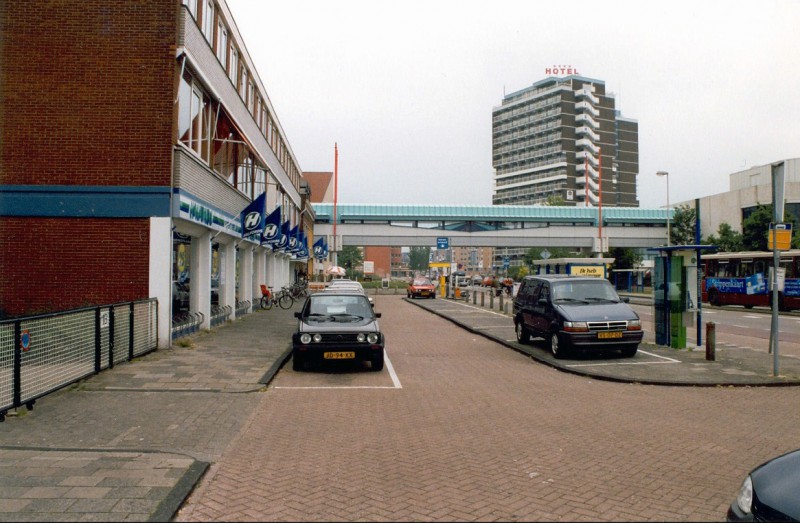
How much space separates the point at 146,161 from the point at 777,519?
13.2m

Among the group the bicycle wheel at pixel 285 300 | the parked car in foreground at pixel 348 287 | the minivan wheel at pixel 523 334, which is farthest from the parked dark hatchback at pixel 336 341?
the bicycle wheel at pixel 285 300

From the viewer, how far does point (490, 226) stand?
64.2 meters

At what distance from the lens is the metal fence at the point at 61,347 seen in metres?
7.06

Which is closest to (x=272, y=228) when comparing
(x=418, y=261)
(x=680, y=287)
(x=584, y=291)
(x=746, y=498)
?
(x=584, y=291)

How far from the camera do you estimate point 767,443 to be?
6.31 meters

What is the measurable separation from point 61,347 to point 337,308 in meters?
5.06

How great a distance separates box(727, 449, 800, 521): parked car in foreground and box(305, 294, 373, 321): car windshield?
29.0ft

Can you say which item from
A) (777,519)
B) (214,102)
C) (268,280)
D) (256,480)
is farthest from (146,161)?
(268,280)

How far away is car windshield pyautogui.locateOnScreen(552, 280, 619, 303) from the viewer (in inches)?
530

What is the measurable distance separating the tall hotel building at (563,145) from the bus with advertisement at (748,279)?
2838 inches

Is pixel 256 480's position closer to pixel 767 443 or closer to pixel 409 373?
pixel 767 443

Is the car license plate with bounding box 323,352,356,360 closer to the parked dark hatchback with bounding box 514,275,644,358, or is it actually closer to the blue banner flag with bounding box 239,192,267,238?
the parked dark hatchback with bounding box 514,275,644,358

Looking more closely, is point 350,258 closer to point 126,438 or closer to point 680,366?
point 680,366

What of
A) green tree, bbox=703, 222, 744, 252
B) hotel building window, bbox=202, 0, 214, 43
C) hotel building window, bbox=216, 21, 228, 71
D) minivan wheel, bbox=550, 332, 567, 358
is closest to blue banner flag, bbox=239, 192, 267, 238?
hotel building window, bbox=216, 21, 228, 71
